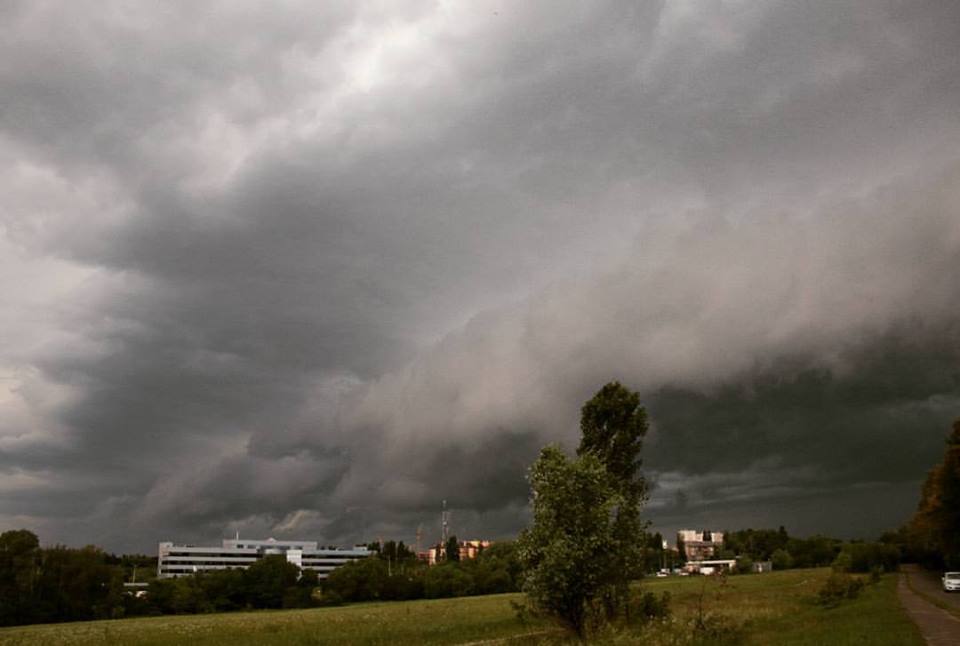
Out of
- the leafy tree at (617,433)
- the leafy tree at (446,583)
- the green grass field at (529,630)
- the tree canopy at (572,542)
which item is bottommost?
the leafy tree at (446,583)

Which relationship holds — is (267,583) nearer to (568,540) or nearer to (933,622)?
(568,540)

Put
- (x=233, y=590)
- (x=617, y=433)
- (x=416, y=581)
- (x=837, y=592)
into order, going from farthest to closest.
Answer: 1. (x=416, y=581)
2. (x=233, y=590)
3. (x=837, y=592)
4. (x=617, y=433)

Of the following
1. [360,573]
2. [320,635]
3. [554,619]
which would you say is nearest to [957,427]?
[554,619]

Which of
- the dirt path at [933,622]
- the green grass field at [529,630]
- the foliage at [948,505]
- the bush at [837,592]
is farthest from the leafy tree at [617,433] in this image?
the foliage at [948,505]

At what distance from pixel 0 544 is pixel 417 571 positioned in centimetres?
8672

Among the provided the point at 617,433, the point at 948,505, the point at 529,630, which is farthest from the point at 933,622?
the point at 948,505

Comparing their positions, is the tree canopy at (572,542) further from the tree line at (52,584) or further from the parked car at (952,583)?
the tree line at (52,584)

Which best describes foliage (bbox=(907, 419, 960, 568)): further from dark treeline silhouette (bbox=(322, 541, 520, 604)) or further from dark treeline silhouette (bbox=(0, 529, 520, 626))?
dark treeline silhouette (bbox=(322, 541, 520, 604))

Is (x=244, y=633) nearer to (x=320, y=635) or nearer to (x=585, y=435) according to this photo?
(x=320, y=635)

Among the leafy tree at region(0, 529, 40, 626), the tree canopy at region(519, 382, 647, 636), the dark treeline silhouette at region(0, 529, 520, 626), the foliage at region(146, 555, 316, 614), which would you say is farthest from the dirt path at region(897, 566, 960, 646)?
the leafy tree at region(0, 529, 40, 626)

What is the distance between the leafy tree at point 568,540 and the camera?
38.9 m

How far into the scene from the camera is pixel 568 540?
3916 centimetres

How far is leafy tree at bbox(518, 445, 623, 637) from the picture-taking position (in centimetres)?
3888

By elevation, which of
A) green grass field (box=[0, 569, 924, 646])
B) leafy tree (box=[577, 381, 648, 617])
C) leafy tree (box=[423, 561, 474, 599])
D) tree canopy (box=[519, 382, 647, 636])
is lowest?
leafy tree (box=[423, 561, 474, 599])
